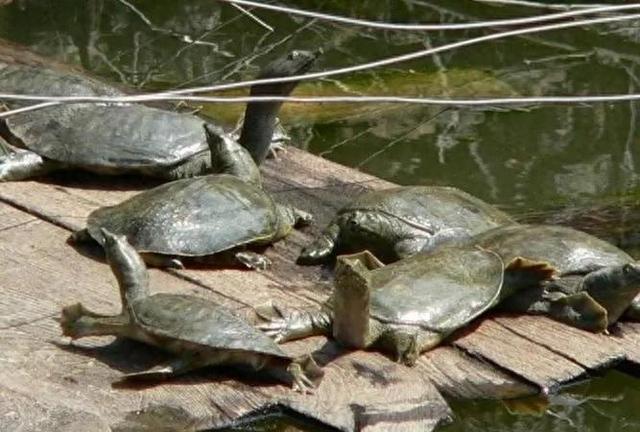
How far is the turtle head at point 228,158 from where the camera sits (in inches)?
210

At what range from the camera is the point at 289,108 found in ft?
24.8

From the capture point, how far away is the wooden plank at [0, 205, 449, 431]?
387 cm

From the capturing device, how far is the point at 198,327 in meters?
3.99

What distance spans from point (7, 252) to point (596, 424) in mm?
1850

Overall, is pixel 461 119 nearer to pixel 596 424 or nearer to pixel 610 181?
pixel 610 181

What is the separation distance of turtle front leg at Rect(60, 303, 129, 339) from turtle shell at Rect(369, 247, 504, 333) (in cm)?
71

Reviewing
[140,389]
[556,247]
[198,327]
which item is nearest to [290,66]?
[556,247]

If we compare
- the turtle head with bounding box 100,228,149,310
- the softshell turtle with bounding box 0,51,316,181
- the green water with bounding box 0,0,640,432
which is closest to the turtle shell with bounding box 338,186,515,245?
the softshell turtle with bounding box 0,51,316,181

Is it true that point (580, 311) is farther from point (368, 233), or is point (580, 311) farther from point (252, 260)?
point (252, 260)

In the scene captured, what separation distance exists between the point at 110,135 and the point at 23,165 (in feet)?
1.05

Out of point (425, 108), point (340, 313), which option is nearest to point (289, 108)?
point (425, 108)

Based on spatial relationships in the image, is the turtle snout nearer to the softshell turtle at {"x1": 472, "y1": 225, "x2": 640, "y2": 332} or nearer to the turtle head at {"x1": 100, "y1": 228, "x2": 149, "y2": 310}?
the softshell turtle at {"x1": 472, "y1": 225, "x2": 640, "y2": 332}

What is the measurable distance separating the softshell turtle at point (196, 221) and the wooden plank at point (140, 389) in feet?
0.90

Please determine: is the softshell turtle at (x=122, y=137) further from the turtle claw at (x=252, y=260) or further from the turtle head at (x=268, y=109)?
the turtle claw at (x=252, y=260)
